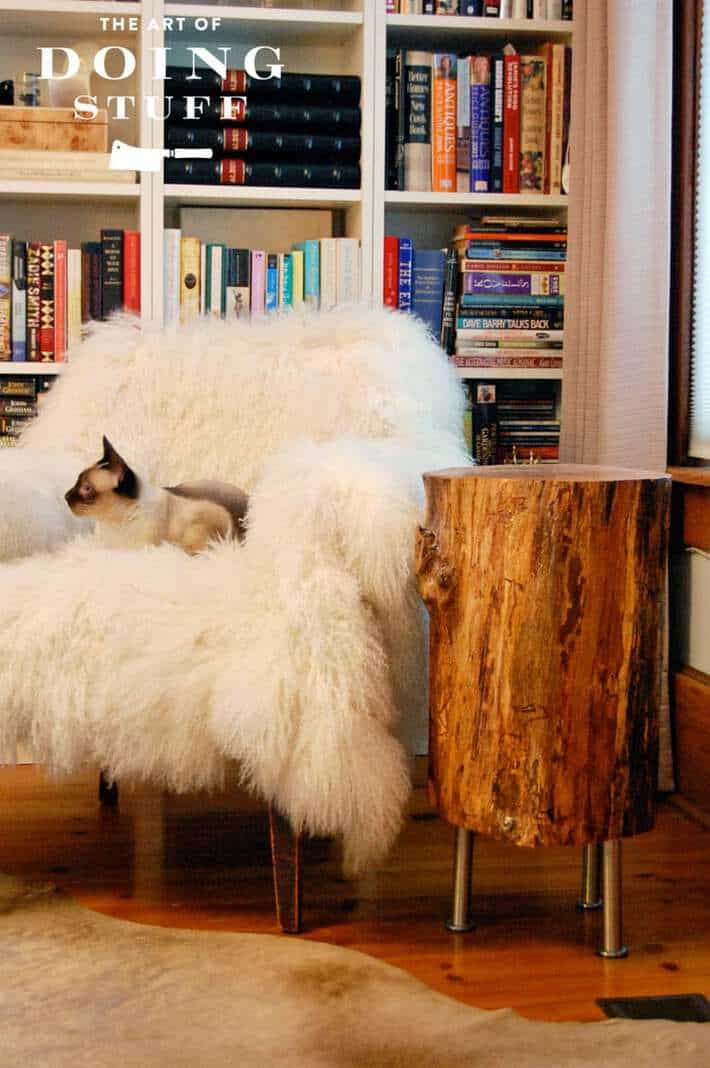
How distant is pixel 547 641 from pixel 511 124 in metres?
1.62

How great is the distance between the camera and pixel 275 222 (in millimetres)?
3141

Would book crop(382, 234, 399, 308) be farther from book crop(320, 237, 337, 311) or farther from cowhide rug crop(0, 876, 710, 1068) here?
cowhide rug crop(0, 876, 710, 1068)

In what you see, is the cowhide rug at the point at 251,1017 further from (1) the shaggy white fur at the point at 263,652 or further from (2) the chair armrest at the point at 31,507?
(2) the chair armrest at the point at 31,507

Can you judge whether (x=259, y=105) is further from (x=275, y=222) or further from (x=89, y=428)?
(x=89, y=428)

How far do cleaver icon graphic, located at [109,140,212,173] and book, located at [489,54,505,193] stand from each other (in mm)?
629

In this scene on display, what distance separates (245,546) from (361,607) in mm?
195

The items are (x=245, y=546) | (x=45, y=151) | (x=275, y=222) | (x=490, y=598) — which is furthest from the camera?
(x=275, y=222)

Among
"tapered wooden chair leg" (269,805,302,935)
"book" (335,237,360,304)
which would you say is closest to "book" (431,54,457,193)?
"book" (335,237,360,304)

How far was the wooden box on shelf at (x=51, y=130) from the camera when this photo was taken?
2789mm

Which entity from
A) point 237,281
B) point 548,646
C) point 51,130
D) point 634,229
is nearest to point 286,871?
point 548,646

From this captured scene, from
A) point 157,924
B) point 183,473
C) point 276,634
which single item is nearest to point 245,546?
point 276,634

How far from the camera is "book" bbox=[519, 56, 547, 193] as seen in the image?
2.90m

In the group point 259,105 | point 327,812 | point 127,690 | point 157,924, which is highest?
point 259,105

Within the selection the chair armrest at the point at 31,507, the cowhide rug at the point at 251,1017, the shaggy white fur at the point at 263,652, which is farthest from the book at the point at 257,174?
the cowhide rug at the point at 251,1017
